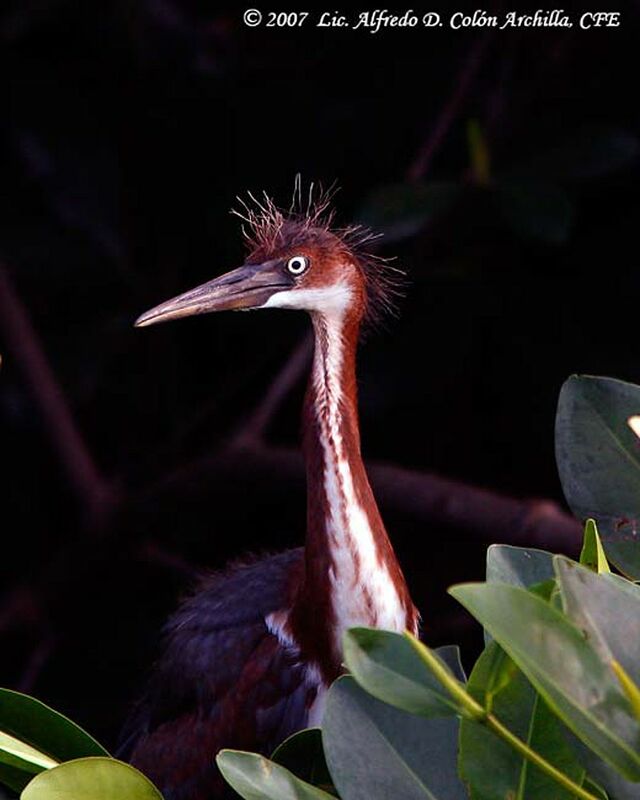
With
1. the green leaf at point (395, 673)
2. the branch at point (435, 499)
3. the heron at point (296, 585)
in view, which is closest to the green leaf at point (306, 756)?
the green leaf at point (395, 673)

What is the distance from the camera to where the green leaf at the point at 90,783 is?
803mm

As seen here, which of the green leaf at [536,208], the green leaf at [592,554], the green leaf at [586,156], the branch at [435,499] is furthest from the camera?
the green leaf at [586,156]

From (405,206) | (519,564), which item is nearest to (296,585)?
(405,206)

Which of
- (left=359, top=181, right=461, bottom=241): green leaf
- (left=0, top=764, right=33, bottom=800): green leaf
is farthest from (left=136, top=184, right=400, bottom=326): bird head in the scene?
(left=0, top=764, right=33, bottom=800): green leaf

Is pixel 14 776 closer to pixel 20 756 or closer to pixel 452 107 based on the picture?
pixel 20 756

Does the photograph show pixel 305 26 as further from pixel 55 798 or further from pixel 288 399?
pixel 55 798

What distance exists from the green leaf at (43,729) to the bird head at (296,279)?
0.84 meters

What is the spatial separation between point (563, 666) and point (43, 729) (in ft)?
1.09

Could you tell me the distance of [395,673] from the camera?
2.50ft

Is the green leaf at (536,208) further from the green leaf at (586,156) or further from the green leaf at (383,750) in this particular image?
the green leaf at (383,750)

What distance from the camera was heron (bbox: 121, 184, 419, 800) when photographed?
1743 millimetres

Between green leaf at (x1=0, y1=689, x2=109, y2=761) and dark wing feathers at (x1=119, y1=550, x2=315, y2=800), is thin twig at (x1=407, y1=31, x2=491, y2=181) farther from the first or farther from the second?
green leaf at (x1=0, y1=689, x2=109, y2=761)

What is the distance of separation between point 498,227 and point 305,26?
1.77 ft

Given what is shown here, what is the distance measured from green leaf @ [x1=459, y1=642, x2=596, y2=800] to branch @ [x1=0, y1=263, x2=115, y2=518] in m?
2.14
